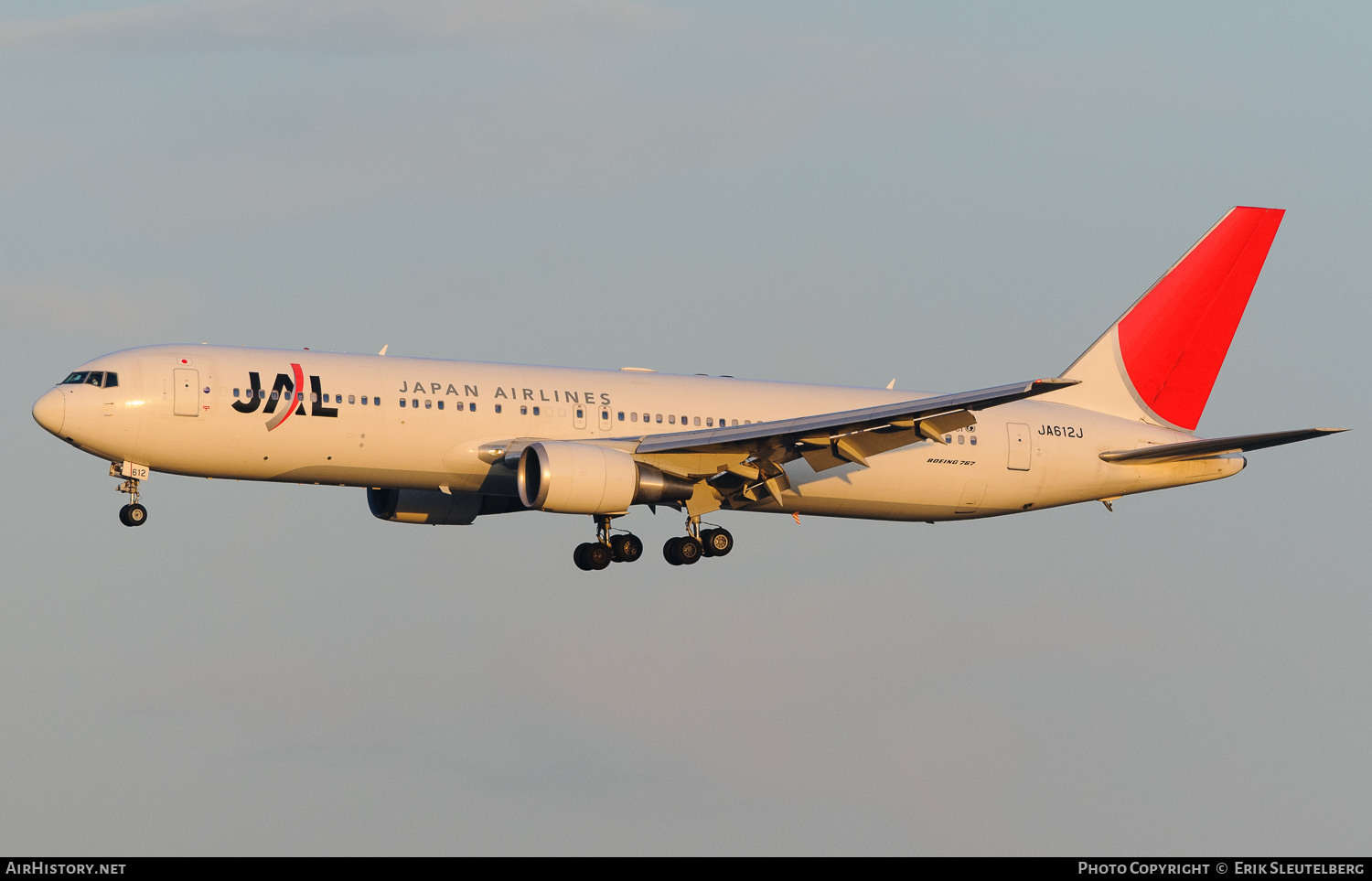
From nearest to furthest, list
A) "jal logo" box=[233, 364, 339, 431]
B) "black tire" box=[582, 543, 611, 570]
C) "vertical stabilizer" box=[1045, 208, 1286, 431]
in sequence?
"jal logo" box=[233, 364, 339, 431], "black tire" box=[582, 543, 611, 570], "vertical stabilizer" box=[1045, 208, 1286, 431]

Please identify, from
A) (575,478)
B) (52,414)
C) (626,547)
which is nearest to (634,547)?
(626,547)

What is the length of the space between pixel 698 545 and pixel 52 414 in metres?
17.1

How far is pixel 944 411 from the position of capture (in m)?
46.2

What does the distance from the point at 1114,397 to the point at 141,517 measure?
28487 mm

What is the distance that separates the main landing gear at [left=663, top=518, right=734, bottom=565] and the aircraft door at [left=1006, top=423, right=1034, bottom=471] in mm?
8852

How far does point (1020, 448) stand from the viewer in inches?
2167

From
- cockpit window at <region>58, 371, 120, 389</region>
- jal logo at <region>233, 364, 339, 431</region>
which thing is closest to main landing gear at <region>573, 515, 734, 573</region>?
jal logo at <region>233, 364, 339, 431</region>

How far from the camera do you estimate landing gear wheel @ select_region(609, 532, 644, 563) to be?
5191 cm

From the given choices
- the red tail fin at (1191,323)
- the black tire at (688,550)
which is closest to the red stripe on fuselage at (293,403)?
the black tire at (688,550)

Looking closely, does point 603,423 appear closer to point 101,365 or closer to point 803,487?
point 803,487

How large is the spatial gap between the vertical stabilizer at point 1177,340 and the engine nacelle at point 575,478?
631 inches

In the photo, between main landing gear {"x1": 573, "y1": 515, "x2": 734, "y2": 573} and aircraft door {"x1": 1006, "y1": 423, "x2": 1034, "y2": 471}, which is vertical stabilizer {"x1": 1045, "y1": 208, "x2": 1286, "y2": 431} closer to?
aircraft door {"x1": 1006, "y1": 423, "x2": 1034, "y2": 471}

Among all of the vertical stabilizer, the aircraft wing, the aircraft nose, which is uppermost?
the vertical stabilizer

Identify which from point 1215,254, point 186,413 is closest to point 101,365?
point 186,413
